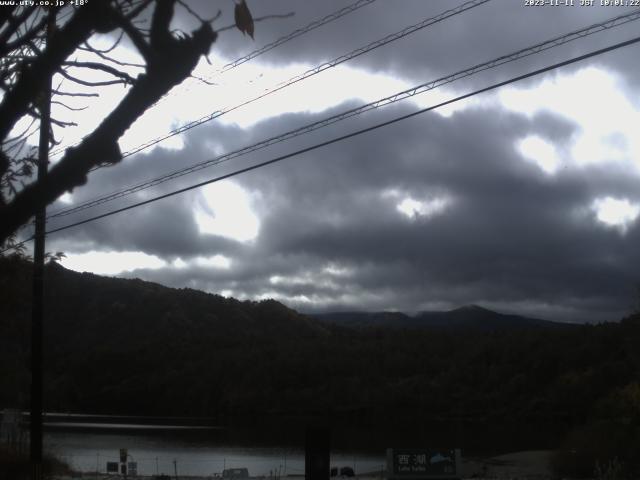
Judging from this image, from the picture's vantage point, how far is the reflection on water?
171 feet

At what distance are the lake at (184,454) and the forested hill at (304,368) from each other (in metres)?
25.6

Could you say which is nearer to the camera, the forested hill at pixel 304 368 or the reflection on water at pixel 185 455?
the reflection on water at pixel 185 455

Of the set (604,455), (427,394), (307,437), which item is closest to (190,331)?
(427,394)

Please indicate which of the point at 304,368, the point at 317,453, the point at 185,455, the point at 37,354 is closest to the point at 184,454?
the point at 185,455

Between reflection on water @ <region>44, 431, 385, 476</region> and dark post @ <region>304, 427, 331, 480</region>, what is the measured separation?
32332 millimetres

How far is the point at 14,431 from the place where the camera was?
3103 cm

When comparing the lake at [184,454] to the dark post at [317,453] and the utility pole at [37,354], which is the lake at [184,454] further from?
the dark post at [317,453]

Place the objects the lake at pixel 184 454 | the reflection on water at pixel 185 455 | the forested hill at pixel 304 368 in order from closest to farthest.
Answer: the reflection on water at pixel 185 455, the lake at pixel 184 454, the forested hill at pixel 304 368

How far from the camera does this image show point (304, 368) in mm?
131000

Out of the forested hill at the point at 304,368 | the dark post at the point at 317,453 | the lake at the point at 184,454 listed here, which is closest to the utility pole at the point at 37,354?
the dark post at the point at 317,453

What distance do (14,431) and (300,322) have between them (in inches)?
5735

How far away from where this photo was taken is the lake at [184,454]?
171 feet

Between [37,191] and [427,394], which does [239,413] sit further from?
[37,191]

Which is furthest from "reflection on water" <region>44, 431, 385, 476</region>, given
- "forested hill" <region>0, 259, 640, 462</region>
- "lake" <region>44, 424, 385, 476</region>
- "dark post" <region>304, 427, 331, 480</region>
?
"dark post" <region>304, 427, 331, 480</region>
